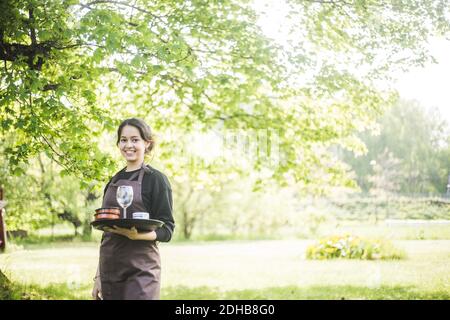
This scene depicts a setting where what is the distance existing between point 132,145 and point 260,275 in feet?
16.9

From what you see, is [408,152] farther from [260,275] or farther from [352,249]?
[260,275]

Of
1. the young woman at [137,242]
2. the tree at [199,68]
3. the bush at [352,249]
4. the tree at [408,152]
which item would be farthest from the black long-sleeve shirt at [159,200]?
the bush at [352,249]

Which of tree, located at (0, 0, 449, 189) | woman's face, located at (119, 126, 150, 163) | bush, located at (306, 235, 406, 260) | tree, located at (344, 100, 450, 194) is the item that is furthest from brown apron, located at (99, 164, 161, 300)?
bush, located at (306, 235, 406, 260)

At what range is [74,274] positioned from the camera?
6148mm

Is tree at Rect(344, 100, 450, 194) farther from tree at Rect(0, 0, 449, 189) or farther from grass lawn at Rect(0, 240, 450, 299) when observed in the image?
grass lawn at Rect(0, 240, 450, 299)

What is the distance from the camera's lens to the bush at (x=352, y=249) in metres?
6.43

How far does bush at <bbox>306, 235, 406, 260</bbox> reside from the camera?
21.1ft

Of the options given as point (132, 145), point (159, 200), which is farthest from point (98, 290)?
point (132, 145)

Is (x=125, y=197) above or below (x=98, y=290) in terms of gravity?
above

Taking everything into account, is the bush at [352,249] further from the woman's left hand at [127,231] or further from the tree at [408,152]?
the woman's left hand at [127,231]

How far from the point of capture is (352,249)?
23.0 ft

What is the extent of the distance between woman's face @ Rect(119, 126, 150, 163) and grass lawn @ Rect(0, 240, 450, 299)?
10.5 feet

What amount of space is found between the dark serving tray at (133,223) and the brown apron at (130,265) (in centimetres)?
16
